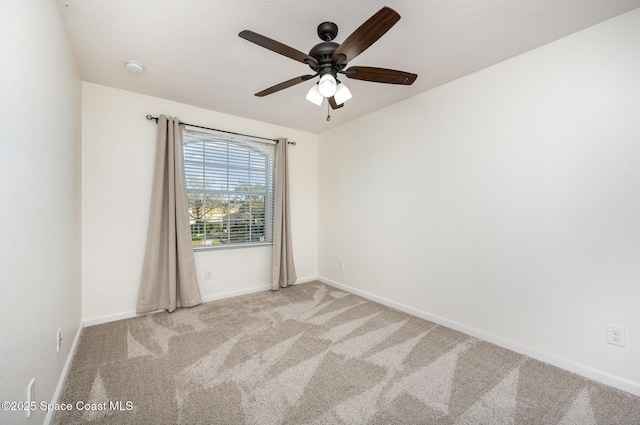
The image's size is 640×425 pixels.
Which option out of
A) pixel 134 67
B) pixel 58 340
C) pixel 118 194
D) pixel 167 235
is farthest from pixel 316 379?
pixel 134 67

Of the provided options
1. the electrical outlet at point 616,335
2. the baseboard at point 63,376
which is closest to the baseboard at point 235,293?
the baseboard at point 63,376

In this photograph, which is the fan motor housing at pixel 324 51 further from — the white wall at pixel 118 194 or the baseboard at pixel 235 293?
the baseboard at pixel 235 293

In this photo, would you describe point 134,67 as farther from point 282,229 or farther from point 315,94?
point 282,229

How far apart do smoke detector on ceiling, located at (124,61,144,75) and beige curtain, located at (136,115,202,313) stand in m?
0.61

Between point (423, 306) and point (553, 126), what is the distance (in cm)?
196

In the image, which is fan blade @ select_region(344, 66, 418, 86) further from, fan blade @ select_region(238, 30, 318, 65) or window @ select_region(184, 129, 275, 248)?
window @ select_region(184, 129, 275, 248)

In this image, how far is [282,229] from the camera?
3822 mm

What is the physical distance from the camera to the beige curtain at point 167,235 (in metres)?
2.90

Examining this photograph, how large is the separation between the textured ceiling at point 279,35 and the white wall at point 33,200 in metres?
0.34

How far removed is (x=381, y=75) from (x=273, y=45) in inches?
28.0

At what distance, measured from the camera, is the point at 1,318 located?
37.0 inches

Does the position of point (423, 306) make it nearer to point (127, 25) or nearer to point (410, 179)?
point (410, 179)

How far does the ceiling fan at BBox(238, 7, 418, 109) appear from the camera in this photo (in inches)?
51.4

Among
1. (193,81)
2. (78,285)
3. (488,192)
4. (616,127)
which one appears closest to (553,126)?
(616,127)
